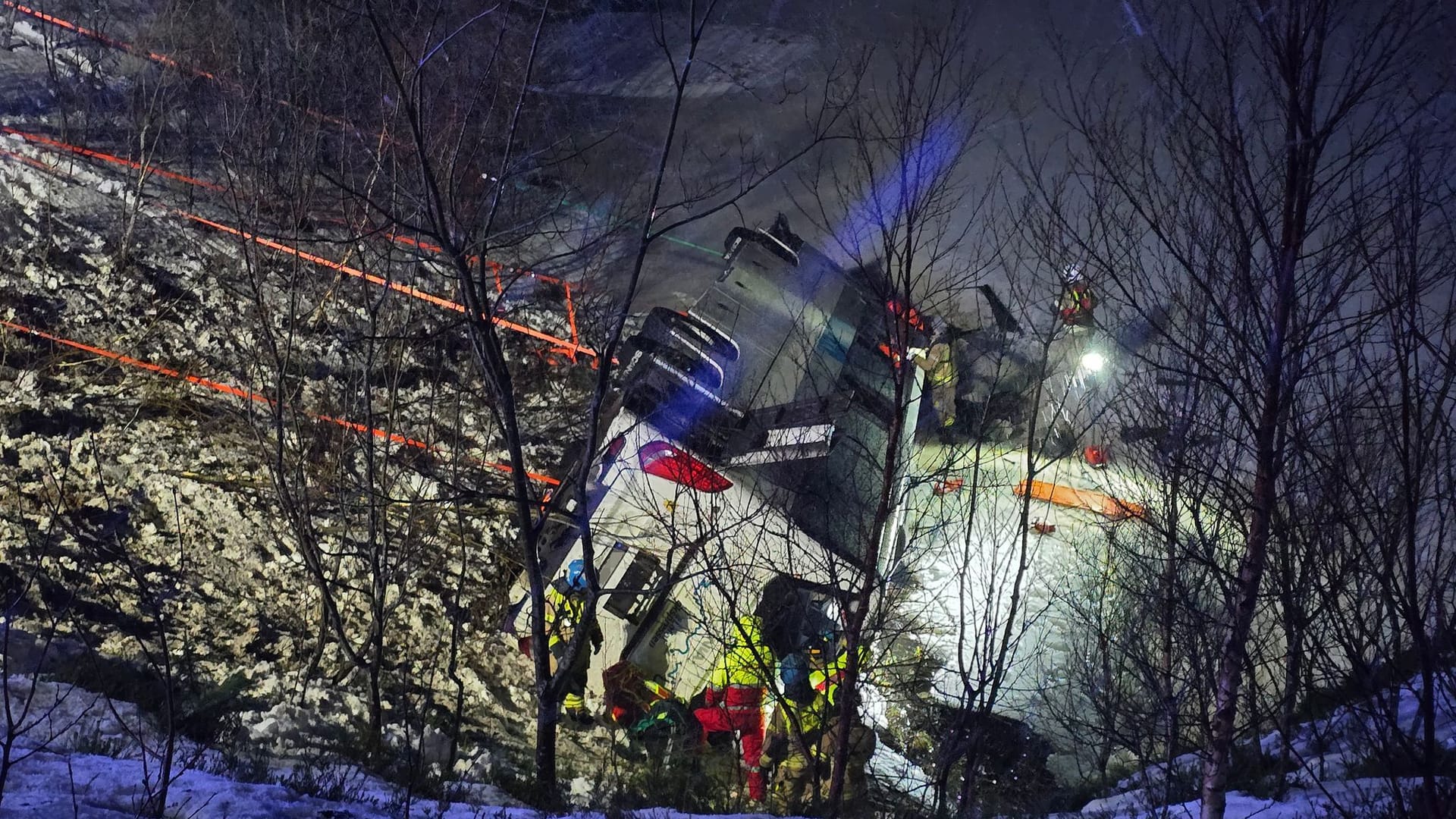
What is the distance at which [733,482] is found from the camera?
9.31 metres

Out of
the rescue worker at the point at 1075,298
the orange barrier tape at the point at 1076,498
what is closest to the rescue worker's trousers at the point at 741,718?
the orange barrier tape at the point at 1076,498

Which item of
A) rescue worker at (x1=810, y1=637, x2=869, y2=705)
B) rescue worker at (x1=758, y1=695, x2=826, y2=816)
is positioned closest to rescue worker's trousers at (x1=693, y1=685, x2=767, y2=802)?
rescue worker at (x1=758, y1=695, x2=826, y2=816)

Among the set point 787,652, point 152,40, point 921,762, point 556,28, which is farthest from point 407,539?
point 556,28

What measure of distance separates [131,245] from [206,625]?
6459 mm

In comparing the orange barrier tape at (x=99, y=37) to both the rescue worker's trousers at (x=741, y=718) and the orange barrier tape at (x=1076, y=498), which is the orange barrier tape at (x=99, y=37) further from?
the orange barrier tape at (x=1076, y=498)

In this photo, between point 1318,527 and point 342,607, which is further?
point 342,607

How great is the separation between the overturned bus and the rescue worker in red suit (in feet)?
0.89

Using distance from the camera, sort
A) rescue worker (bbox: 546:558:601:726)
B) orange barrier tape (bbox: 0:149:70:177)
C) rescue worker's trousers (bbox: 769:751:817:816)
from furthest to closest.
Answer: orange barrier tape (bbox: 0:149:70:177), rescue worker (bbox: 546:558:601:726), rescue worker's trousers (bbox: 769:751:817:816)

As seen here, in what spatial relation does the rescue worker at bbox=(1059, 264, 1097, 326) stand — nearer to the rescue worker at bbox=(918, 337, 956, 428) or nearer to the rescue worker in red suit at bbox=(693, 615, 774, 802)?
the rescue worker at bbox=(918, 337, 956, 428)

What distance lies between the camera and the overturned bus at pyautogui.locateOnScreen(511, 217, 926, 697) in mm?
8719

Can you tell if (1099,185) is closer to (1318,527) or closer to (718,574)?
(1318,527)

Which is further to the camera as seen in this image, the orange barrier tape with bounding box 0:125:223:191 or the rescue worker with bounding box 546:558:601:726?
the orange barrier tape with bounding box 0:125:223:191

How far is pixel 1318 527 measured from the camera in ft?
16.8

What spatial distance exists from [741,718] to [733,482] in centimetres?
225
